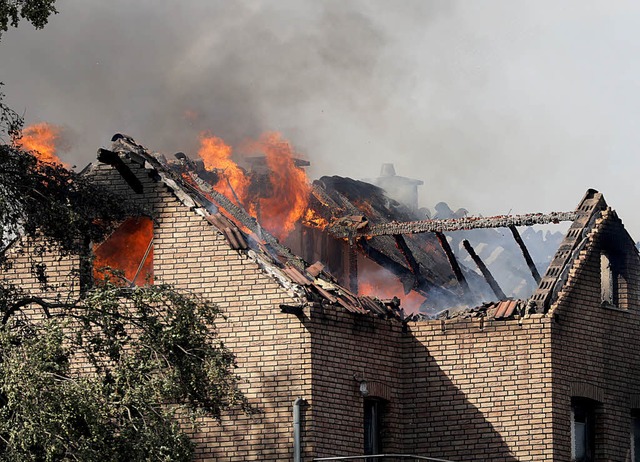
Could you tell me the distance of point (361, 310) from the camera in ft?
100

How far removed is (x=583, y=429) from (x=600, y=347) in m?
1.52

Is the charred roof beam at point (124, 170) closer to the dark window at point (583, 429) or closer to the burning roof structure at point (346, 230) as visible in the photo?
the burning roof structure at point (346, 230)

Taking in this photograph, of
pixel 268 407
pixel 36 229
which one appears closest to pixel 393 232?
pixel 268 407

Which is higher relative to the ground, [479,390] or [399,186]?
[399,186]

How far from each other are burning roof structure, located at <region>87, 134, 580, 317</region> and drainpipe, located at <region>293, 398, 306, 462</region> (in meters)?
2.95

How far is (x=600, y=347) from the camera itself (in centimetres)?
3206

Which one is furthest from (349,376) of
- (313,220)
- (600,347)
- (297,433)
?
(313,220)

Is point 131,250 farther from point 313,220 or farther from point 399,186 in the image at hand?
point 399,186

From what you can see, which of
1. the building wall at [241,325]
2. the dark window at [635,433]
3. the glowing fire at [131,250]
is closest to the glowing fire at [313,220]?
the glowing fire at [131,250]

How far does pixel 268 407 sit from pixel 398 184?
12.6 m

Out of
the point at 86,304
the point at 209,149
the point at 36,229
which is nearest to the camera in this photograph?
the point at 86,304

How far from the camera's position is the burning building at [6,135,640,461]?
29.3 m

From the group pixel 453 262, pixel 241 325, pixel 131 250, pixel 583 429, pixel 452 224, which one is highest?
pixel 452 224

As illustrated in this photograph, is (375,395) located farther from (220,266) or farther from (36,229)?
(36,229)
